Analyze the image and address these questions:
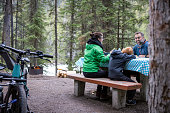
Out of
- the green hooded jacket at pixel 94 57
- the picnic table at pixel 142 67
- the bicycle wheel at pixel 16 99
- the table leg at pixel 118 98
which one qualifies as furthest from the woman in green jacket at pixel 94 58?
the bicycle wheel at pixel 16 99

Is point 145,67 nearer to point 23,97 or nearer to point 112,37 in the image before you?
point 23,97

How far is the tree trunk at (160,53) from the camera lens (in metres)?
1.81

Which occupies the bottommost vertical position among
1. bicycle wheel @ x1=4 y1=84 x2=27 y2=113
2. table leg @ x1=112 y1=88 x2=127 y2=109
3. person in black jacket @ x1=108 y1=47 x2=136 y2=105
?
table leg @ x1=112 y1=88 x2=127 y2=109

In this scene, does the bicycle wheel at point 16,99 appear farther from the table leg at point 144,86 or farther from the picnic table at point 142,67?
the table leg at point 144,86

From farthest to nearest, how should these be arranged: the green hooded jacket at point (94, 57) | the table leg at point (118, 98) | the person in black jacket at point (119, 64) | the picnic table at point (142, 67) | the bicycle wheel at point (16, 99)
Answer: the green hooded jacket at point (94, 57)
the person in black jacket at point (119, 64)
the table leg at point (118, 98)
the picnic table at point (142, 67)
the bicycle wheel at point (16, 99)

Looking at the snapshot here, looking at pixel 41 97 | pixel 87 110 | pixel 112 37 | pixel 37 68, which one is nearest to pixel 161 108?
pixel 87 110

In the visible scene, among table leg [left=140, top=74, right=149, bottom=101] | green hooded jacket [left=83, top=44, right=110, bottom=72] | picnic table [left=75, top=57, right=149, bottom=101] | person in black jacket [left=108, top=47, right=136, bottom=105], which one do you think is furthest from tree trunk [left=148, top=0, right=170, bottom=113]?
table leg [left=140, top=74, right=149, bottom=101]

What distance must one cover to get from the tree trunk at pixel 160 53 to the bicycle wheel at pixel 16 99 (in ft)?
5.78

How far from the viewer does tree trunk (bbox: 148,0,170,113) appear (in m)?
1.81

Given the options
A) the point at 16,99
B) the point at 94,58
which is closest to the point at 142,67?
the point at 94,58

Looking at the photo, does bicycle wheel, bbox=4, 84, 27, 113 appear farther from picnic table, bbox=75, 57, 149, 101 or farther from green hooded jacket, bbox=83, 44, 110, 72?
picnic table, bbox=75, 57, 149, 101

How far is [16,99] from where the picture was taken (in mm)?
2453

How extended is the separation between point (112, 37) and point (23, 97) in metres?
8.25

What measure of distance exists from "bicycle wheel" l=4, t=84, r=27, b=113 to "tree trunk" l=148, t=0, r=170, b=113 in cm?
176
